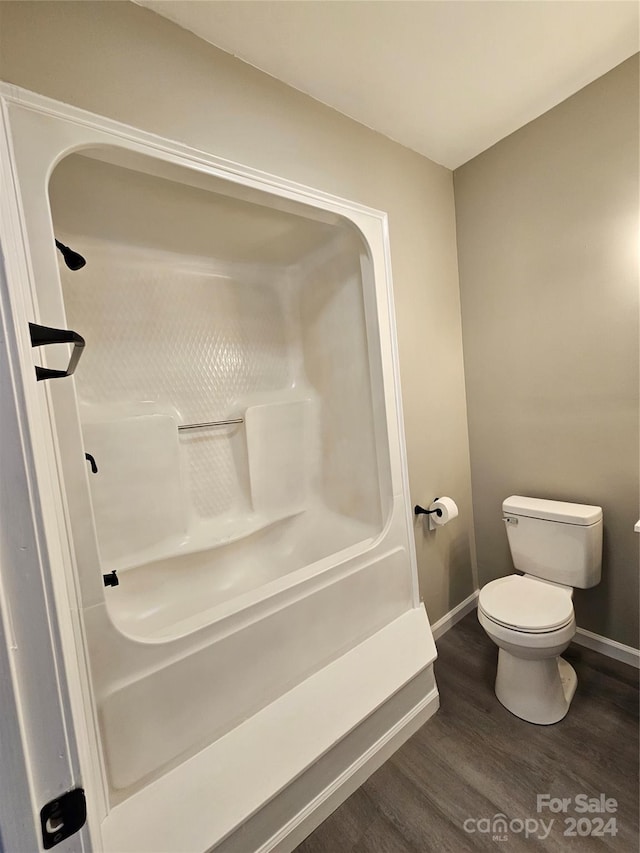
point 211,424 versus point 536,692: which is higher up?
point 211,424

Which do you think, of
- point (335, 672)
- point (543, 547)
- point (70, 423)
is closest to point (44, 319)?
point (70, 423)

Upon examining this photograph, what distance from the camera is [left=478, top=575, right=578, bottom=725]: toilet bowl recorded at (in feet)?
4.70

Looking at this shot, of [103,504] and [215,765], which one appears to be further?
[103,504]

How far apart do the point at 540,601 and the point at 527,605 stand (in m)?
0.07

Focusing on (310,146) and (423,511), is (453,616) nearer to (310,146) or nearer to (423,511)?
(423,511)

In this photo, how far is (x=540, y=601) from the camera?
1.57m

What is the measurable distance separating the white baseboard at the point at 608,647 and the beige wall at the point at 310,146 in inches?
23.1

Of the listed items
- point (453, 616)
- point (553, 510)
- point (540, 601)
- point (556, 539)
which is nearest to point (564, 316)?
point (553, 510)

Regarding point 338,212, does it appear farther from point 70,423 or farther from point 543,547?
point 543,547

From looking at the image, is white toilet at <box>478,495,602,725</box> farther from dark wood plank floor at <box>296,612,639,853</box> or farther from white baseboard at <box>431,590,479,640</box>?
white baseboard at <box>431,590,479,640</box>

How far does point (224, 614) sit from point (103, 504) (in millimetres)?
826

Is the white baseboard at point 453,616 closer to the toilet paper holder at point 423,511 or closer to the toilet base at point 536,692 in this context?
the toilet base at point 536,692

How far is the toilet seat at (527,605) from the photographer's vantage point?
144 centimetres

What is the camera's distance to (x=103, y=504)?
5.25 feet
